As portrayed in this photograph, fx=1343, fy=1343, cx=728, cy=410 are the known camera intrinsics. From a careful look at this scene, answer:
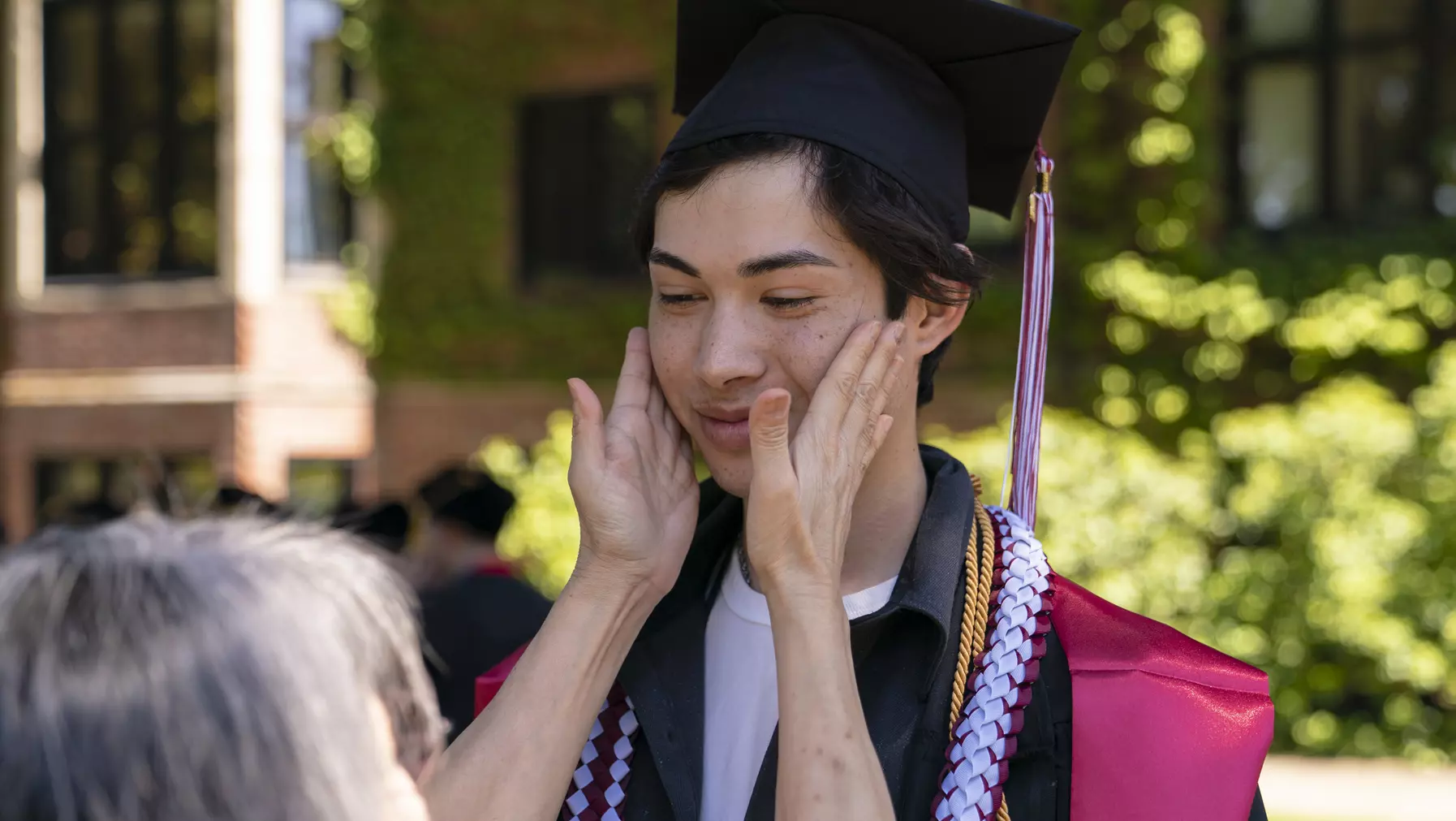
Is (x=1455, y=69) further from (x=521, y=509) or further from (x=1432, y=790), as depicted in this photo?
(x=521, y=509)

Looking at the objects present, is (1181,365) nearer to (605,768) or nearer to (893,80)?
(893,80)

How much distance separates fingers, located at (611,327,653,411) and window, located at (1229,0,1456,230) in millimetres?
7879

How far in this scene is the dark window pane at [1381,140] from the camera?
8.62 m

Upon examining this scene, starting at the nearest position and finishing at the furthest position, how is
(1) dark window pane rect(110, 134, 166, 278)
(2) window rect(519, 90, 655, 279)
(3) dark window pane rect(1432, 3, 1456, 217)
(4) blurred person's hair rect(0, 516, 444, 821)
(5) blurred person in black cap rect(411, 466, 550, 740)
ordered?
(4) blurred person's hair rect(0, 516, 444, 821) < (5) blurred person in black cap rect(411, 466, 550, 740) < (3) dark window pane rect(1432, 3, 1456, 217) < (2) window rect(519, 90, 655, 279) < (1) dark window pane rect(110, 134, 166, 278)

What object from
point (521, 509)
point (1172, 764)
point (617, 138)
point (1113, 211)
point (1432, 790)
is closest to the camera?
point (1172, 764)

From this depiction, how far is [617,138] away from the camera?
36.9ft

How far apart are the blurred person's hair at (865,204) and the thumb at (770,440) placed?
11.1 inches

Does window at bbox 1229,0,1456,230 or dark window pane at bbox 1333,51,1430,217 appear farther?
dark window pane at bbox 1333,51,1430,217

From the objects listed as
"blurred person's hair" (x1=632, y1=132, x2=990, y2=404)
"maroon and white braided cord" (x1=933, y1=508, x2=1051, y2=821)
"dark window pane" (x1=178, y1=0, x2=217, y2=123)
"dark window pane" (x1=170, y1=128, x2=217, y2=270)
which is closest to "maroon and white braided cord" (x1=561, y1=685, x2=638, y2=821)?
"maroon and white braided cord" (x1=933, y1=508, x2=1051, y2=821)

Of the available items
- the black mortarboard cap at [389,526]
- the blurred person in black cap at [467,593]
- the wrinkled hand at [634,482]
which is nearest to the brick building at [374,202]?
the blurred person in black cap at [467,593]

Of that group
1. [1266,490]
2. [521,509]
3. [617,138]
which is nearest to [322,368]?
[617,138]

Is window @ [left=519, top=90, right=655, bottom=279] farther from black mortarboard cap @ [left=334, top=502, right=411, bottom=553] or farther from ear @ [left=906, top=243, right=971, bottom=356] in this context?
ear @ [left=906, top=243, right=971, bottom=356]

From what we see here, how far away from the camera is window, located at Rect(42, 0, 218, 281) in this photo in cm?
1309

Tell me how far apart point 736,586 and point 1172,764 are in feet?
2.20
